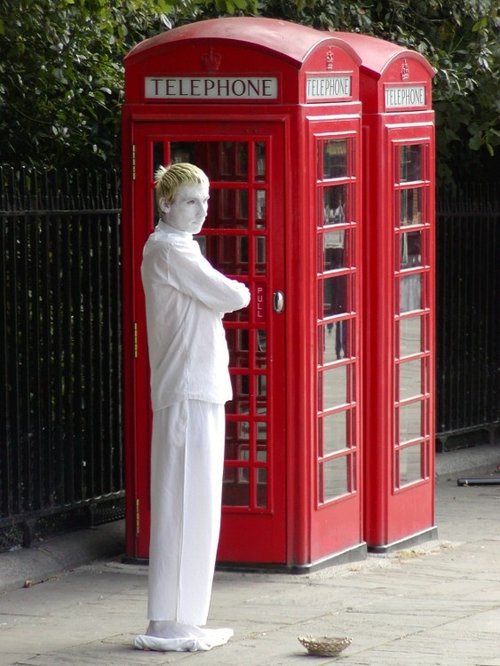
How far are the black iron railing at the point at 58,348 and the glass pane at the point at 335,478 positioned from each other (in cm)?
143

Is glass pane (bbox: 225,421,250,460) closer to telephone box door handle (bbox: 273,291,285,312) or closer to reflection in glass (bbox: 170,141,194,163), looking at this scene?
telephone box door handle (bbox: 273,291,285,312)

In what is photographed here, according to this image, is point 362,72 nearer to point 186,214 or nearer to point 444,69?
point 186,214

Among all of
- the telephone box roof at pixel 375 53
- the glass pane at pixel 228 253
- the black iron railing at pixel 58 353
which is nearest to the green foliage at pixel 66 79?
the black iron railing at pixel 58 353

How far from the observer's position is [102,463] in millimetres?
8422

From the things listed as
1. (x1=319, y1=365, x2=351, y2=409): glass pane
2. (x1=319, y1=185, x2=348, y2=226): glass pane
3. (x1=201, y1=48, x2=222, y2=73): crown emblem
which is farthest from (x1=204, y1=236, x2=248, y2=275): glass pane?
(x1=201, y1=48, x2=222, y2=73): crown emblem

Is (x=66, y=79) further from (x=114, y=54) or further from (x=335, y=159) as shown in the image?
(x=335, y=159)

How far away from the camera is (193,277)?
19.8 ft

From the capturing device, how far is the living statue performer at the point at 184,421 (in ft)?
19.8

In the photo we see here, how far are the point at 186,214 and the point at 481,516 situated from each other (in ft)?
13.0

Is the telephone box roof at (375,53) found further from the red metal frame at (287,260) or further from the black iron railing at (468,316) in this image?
the black iron railing at (468,316)

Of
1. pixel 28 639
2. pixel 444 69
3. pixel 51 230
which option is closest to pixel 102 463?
pixel 51 230

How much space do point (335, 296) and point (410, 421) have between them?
975 mm

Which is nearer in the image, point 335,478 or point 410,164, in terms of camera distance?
point 335,478

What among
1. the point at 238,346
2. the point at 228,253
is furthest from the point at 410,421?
the point at 228,253
